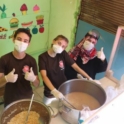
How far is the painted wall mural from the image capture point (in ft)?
5.73

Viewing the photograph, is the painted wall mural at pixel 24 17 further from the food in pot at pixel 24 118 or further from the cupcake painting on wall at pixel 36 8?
the food in pot at pixel 24 118

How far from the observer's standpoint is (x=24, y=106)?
1.01 meters

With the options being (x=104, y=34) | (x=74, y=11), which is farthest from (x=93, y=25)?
(x=74, y=11)

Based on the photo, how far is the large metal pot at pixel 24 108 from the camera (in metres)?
0.94

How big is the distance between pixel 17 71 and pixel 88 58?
593 mm

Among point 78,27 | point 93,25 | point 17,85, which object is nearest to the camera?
point 17,85

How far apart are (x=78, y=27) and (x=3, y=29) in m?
0.80

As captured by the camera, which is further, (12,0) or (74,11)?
(74,11)

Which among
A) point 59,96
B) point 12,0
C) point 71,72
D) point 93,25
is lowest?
point 71,72

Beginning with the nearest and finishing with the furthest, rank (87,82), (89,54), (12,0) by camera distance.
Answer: (87,82) → (89,54) → (12,0)

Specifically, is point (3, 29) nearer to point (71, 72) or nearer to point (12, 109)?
point (71, 72)

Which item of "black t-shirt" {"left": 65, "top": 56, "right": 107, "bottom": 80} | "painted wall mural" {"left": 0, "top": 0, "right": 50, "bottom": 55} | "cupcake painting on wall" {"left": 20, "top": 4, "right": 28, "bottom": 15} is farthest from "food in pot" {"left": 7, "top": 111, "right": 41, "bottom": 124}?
"cupcake painting on wall" {"left": 20, "top": 4, "right": 28, "bottom": 15}

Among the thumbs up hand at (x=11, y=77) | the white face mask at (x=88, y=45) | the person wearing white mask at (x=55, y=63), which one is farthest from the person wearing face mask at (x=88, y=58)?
the thumbs up hand at (x=11, y=77)

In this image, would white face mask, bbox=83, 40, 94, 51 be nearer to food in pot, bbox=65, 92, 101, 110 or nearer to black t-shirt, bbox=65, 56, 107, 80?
black t-shirt, bbox=65, 56, 107, 80
